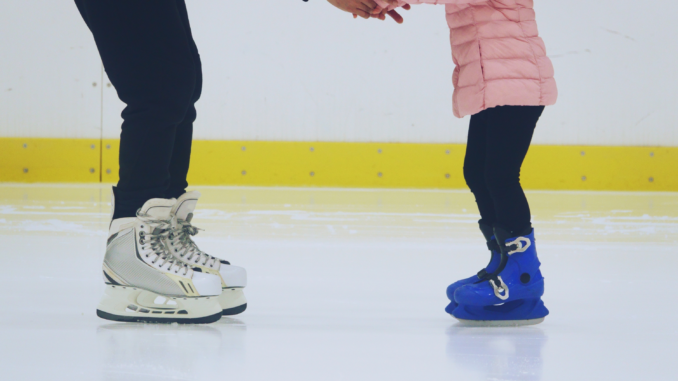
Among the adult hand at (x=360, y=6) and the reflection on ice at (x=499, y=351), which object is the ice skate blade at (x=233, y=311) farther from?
the adult hand at (x=360, y=6)

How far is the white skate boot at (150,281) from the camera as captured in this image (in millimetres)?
963

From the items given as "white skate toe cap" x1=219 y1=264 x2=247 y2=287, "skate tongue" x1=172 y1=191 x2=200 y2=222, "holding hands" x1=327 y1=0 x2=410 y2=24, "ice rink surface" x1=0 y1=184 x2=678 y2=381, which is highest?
"holding hands" x1=327 y1=0 x2=410 y2=24

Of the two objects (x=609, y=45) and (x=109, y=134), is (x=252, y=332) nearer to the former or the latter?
(x=109, y=134)

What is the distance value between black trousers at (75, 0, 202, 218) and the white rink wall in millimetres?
3420

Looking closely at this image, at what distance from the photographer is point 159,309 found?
966 mm

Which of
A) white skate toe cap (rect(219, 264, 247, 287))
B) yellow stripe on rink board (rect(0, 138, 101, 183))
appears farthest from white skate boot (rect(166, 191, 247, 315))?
yellow stripe on rink board (rect(0, 138, 101, 183))

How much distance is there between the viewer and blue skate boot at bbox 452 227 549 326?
3.32 ft

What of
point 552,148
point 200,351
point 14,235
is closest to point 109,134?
point 14,235

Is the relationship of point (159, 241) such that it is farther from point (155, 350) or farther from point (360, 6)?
point (360, 6)

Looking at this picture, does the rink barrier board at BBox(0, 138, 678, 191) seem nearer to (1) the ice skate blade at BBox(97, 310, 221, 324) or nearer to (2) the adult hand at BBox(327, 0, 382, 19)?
(2) the adult hand at BBox(327, 0, 382, 19)

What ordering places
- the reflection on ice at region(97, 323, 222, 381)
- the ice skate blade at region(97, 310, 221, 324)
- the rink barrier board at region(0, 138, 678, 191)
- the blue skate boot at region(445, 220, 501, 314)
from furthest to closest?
the rink barrier board at region(0, 138, 678, 191) < the blue skate boot at region(445, 220, 501, 314) < the ice skate blade at region(97, 310, 221, 324) < the reflection on ice at region(97, 323, 222, 381)

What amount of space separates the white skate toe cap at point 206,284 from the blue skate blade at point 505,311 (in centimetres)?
40

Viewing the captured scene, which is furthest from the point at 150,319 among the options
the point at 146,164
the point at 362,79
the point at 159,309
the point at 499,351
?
the point at 362,79

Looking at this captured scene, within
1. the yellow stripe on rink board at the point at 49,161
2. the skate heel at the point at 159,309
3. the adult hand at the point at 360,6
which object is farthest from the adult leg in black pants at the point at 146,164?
the yellow stripe on rink board at the point at 49,161
